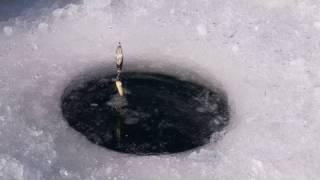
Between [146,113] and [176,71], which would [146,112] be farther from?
[176,71]

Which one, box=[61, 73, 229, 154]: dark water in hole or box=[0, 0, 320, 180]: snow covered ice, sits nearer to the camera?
box=[0, 0, 320, 180]: snow covered ice

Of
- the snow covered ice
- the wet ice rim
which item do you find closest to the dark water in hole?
the wet ice rim

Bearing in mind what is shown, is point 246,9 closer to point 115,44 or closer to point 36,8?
point 115,44

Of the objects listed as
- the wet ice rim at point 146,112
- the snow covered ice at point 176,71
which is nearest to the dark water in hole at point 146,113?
the wet ice rim at point 146,112

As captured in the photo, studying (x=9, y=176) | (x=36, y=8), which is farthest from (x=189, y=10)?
(x=9, y=176)

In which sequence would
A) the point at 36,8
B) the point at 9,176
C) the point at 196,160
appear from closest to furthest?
the point at 9,176, the point at 196,160, the point at 36,8

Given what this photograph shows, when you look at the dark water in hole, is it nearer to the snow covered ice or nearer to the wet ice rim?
the wet ice rim

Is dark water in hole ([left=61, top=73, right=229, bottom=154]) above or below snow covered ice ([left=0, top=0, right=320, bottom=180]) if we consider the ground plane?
below
